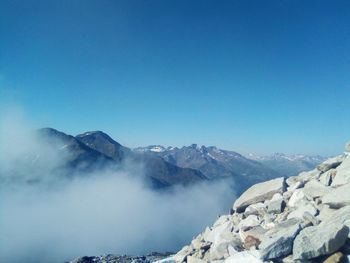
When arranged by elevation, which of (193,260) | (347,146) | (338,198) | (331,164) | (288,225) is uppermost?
(347,146)

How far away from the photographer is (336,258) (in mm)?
12555

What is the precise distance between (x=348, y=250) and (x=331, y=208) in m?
3.81

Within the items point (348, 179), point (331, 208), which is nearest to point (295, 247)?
point (331, 208)

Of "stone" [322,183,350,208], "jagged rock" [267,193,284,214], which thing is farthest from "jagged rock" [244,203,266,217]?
"stone" [322,183,350,208]

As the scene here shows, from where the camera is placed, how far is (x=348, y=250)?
43.0ft

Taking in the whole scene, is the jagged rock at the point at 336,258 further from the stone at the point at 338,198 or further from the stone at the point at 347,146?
the stone at the point at 347,146

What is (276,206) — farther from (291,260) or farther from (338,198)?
(291,260)

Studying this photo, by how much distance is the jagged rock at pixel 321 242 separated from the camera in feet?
41.3

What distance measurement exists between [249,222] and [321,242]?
278 inches

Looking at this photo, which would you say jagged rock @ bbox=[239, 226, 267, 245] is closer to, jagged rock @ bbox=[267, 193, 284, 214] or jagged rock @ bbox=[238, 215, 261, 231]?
jagged rock @ bbox=[238, 215, 261, 231]

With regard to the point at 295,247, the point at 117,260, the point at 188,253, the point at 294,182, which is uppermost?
the point at 294,182

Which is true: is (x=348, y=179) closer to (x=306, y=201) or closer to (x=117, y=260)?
(x=306, y=201)

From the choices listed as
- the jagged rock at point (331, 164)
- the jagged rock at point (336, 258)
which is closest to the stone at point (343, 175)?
the jagged rock at point (331, 164)

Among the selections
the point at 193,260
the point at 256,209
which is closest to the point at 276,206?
the point at 256,209
